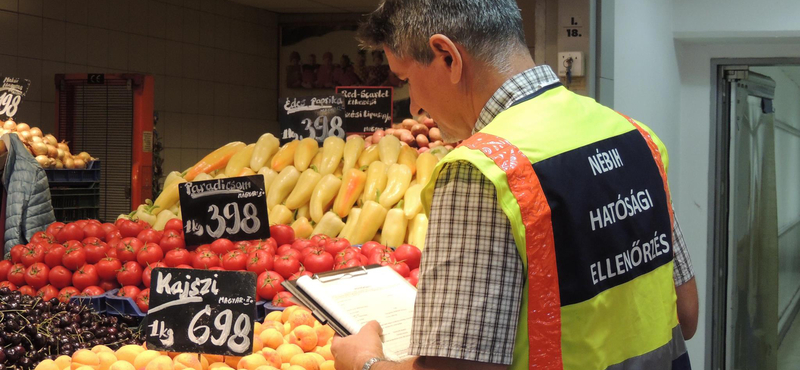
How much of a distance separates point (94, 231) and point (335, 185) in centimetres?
105

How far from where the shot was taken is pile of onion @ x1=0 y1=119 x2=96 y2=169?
16.4ft

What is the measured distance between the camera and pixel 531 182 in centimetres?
115

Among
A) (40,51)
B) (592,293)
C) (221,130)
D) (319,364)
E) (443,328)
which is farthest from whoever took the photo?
(221,130)

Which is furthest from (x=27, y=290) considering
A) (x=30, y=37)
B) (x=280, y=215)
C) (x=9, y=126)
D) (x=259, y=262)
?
(x=30, y=37)

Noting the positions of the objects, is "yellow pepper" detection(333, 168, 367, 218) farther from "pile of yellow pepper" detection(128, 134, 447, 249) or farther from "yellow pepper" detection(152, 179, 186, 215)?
"yellow pepper" detection(152, 179, 186, 215)

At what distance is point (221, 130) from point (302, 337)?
8.34 metres

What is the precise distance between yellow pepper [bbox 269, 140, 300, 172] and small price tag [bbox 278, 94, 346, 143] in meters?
0.18

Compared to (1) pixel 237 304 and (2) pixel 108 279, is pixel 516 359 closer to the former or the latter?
(1) pixel 237 304

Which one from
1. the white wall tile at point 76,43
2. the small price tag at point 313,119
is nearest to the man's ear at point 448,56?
the small price tag at point 313,119

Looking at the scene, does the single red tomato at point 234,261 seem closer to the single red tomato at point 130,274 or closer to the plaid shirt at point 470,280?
the single red tomato at point 130,274

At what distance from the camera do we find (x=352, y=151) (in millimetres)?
3781

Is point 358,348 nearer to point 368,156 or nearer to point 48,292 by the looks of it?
point 48,292

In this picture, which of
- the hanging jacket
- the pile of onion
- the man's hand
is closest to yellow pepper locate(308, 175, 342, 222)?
the hanging jacket

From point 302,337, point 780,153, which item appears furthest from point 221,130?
point 302,337
